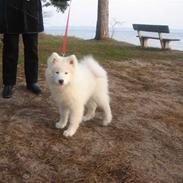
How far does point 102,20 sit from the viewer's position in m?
12.6

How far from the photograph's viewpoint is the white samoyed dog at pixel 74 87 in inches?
140

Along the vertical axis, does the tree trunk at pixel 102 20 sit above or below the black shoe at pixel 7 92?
above

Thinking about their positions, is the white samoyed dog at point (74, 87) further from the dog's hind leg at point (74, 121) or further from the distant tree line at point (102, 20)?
the distant tree line at point (102, 20)

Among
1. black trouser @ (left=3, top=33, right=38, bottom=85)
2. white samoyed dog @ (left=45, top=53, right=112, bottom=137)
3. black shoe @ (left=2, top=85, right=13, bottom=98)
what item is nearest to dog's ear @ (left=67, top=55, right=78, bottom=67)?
white samoyed dog @ (left=45, top=53, right=112, bottom=137)

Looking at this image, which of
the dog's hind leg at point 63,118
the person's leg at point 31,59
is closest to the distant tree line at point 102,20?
the person's leg at point 31,59

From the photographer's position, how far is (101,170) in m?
3.19

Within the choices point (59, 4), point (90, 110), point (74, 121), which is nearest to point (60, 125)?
point (74, 121)

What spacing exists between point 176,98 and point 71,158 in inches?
100

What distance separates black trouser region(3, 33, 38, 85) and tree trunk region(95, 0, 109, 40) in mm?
8004

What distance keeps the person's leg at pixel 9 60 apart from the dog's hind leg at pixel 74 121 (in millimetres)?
1286

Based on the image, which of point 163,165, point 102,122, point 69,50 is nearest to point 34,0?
point 102,122

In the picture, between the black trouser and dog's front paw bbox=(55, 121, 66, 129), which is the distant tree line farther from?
dog's front paw bbox=(55, 121, 66, 129)

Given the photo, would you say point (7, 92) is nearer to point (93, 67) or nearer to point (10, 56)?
point (10, 56)

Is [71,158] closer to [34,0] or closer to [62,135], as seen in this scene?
[62,135]
